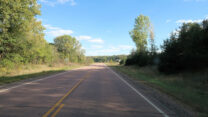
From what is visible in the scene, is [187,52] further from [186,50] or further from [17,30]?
[17,30]

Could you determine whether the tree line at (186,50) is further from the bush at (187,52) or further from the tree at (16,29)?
the tree at (16,29)

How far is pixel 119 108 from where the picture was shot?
5980 mm

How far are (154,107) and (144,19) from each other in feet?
147

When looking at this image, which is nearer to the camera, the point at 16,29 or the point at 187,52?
the point at 187,52

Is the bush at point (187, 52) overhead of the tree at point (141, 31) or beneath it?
beneath

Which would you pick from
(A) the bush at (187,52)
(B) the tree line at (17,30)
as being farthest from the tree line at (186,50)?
(B) the tree line at (17,30)

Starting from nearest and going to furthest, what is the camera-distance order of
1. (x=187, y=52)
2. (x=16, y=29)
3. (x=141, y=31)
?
1. (x=187, y=52)
2. (x=16, y=29)
3. (x=141, y=31)

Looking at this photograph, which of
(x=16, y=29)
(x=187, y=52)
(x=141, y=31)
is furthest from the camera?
(x=141, y=31)

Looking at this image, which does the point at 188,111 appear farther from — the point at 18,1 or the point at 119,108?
the point at 18,1

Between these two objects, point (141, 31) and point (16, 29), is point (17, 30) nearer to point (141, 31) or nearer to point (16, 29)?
point (16, 29)

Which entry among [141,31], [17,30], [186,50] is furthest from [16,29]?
[141,31]

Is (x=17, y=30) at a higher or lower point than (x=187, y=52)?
higher

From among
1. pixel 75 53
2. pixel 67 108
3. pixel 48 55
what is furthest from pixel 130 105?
pixel 75 53

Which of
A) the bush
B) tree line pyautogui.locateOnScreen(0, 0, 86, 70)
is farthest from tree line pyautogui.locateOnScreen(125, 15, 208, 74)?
tree line pyautogui.locateOnScreen(0, 0, 86, 70)
